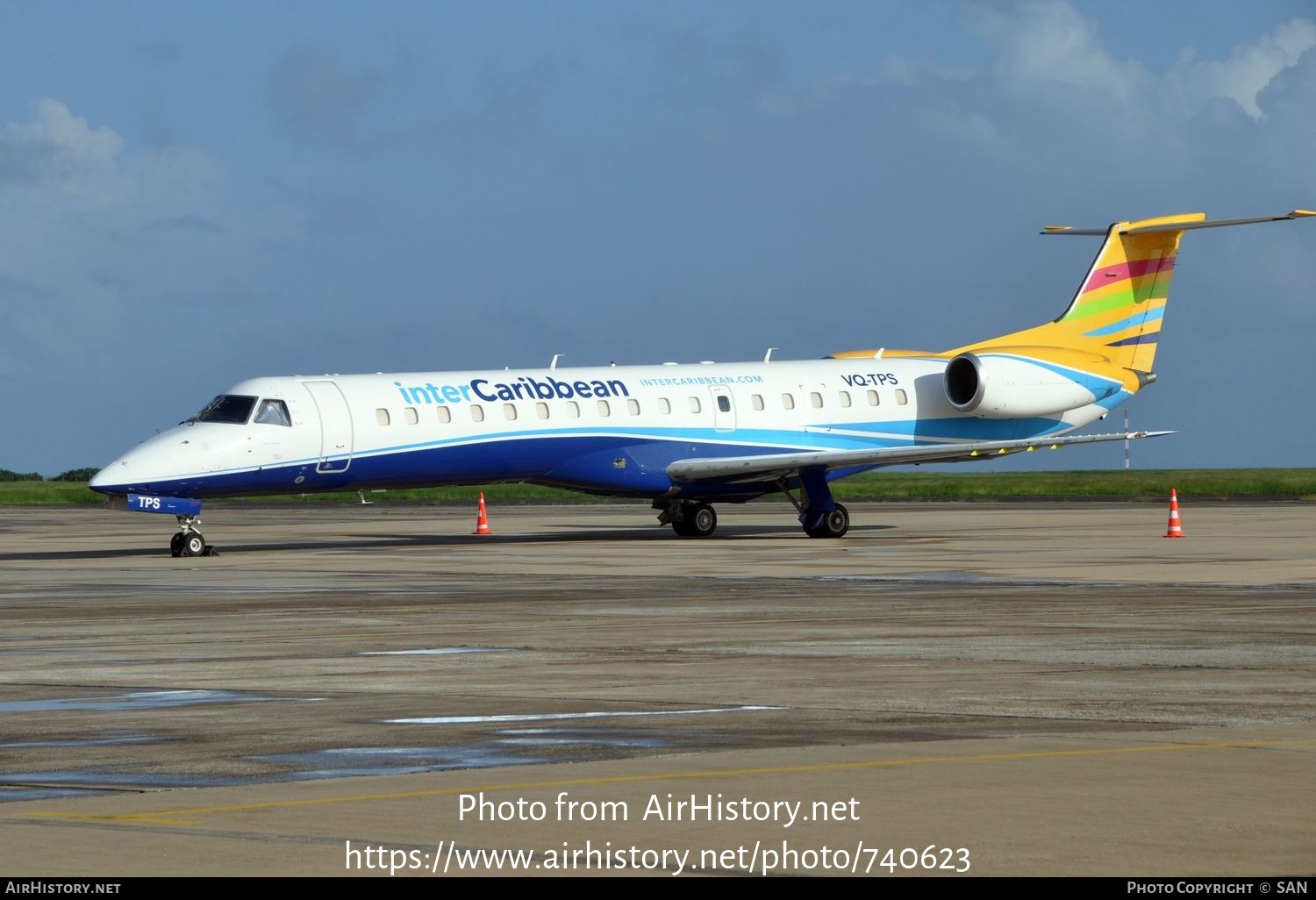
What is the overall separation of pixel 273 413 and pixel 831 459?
1000 cm

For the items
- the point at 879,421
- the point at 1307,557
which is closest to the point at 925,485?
the point at 879,421

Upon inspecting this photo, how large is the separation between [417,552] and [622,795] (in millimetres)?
25438

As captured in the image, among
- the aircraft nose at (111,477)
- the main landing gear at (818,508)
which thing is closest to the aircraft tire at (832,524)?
the main landing gear at (818,508)

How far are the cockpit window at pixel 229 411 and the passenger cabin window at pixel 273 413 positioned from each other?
158mm

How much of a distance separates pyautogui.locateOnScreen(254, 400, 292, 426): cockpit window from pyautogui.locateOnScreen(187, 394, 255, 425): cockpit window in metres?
0.16

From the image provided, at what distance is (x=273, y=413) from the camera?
1315 inches

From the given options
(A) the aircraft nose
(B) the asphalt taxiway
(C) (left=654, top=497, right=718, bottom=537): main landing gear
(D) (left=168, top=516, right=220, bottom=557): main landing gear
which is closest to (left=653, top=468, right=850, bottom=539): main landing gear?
(C) (left=654, top=497, right=718, bottom=537): main landing gear

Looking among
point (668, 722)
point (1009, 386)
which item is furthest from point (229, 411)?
point (668, 722)

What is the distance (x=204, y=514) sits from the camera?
2271 inches

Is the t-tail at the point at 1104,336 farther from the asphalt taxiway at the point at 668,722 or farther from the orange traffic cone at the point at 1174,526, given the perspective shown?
the asphalt taxiway at the point at 668,722

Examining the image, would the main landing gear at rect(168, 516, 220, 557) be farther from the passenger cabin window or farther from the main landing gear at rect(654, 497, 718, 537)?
the main landing gear at rect(654, 497, 718, 537)

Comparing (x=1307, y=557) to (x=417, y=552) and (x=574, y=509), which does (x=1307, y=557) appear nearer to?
(x=417, y=552)

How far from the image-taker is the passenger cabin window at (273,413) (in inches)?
1309

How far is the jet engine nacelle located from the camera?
39.9 meters
